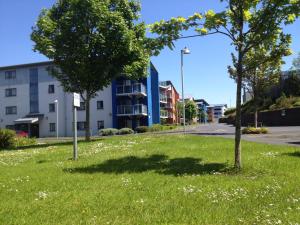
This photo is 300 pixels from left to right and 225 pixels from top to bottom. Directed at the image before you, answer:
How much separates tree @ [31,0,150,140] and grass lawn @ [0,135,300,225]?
1563 centimetres

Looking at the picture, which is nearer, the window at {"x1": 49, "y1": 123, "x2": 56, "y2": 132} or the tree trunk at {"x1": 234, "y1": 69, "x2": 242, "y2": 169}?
the tree trunk at {"x1": 234, "y1": 69, "x2": 242, "y2": 169}

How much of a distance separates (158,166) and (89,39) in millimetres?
17968

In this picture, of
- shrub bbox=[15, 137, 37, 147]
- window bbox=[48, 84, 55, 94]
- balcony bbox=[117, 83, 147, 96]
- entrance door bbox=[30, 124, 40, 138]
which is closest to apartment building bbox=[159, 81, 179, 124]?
balcony bbox=[117, 83, 147, 96]

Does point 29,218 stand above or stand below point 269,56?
below

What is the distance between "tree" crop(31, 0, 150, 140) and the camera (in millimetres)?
29062

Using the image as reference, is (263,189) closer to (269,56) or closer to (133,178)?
(133,178)

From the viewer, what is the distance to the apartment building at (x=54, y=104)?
66500 millimetres

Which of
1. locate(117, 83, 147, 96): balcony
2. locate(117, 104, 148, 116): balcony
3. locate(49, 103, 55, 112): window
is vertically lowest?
locate(117, 104, 148, 116): balcony

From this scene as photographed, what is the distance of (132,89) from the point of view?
65375 mm

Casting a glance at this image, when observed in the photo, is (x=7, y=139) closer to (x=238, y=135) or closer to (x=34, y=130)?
(x=238, y=135)

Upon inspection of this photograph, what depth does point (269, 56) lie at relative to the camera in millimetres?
13633

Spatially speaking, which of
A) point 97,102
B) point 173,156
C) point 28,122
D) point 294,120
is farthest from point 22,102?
point 173,156

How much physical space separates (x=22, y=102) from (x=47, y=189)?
64854 mm

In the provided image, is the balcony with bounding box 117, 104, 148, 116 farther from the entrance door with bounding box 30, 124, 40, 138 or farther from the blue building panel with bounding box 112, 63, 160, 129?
the entrance door with bounding box 30, 124, 40, 138
